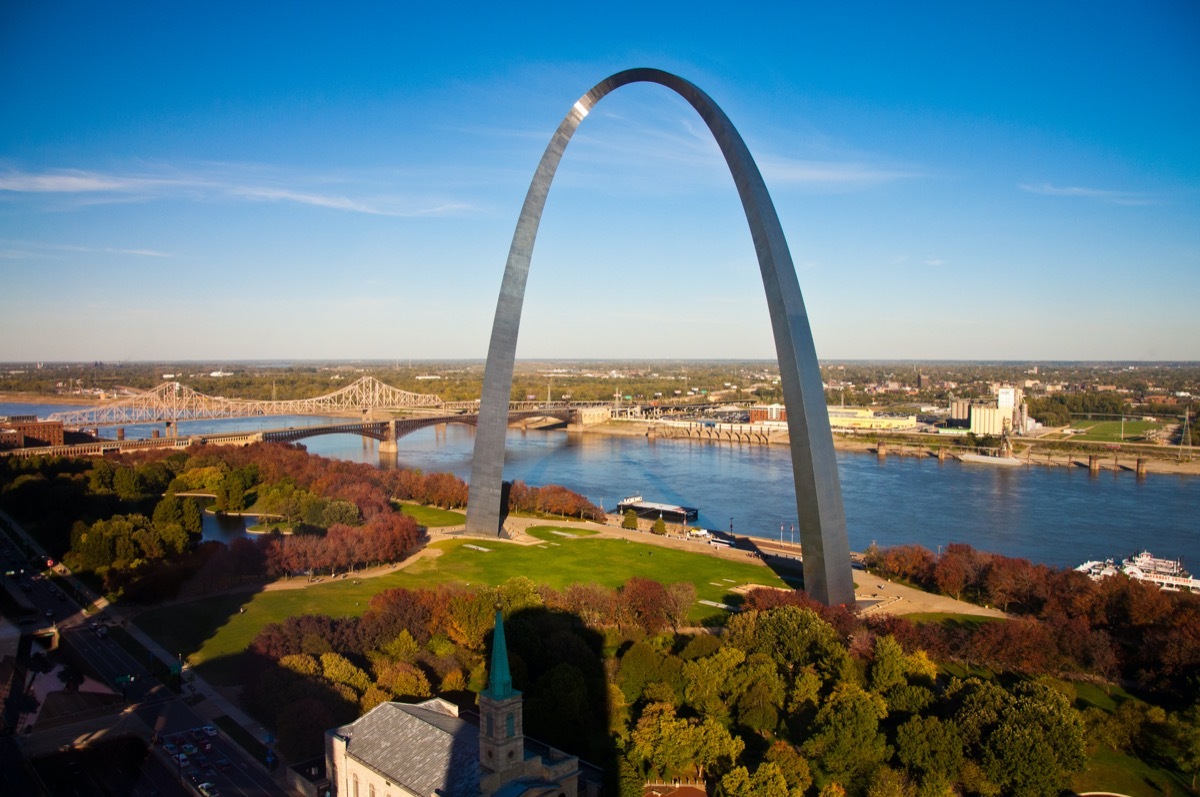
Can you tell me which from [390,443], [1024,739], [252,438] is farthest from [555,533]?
[390,443]

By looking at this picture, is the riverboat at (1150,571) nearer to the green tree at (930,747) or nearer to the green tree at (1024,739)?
the green tree at (1024,739)

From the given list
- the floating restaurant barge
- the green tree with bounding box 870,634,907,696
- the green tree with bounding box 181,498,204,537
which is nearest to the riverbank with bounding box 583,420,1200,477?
the floating restaurant barge

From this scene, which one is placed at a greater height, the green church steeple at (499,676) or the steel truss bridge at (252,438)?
the green church steeple at (499,676)

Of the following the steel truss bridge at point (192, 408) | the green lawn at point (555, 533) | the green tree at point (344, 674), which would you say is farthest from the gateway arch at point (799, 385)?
the steel truss bridge at point (192, 408)

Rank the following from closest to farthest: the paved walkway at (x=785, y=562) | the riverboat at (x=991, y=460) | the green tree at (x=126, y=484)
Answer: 1. the paved walkway at (x=785, y=562)
2. the green tree at (x=126, y=484)
3. the riverboat at (x=991, y=460)

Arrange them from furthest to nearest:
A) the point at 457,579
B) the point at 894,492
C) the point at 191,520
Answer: the point at 894,492 → the point at 191,520 → the point at 457,579

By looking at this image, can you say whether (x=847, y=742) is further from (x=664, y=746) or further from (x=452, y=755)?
(x=452, y=755)

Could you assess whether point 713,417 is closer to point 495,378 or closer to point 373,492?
point 373,492
